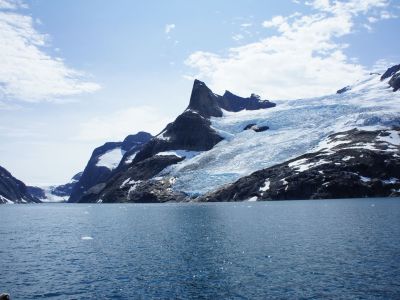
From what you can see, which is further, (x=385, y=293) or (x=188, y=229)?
(x=188, y=229)

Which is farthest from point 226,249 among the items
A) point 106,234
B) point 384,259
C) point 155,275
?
point 106,234

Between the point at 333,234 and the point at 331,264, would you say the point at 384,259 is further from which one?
the point at 333,234

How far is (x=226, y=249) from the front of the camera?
6850 centimetres

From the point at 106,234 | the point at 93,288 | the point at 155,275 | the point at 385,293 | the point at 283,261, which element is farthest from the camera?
the point at 106,234

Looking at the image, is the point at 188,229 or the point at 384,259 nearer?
the point at 384,259

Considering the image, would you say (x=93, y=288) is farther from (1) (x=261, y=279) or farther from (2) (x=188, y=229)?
(2) (x=188, y=229)

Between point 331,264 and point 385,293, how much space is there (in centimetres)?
1362

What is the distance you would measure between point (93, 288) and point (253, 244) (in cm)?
3314

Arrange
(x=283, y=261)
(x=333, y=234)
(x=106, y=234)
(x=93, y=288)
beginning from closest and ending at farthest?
(x=93, y=288) < (x=283, y=261) < (x=333, y=234) < (x=106, y=234)

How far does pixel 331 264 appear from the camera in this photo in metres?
53.6

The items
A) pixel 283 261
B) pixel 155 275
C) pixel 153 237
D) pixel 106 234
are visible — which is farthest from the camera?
pixel 106 234

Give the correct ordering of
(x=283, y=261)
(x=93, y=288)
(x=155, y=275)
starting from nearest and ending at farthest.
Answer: (x=93, y=288) < (x=155, y=275) < (x=283, y=261)

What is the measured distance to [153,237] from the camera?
8688cm

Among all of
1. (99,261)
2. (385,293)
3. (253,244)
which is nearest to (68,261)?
(99,261)
